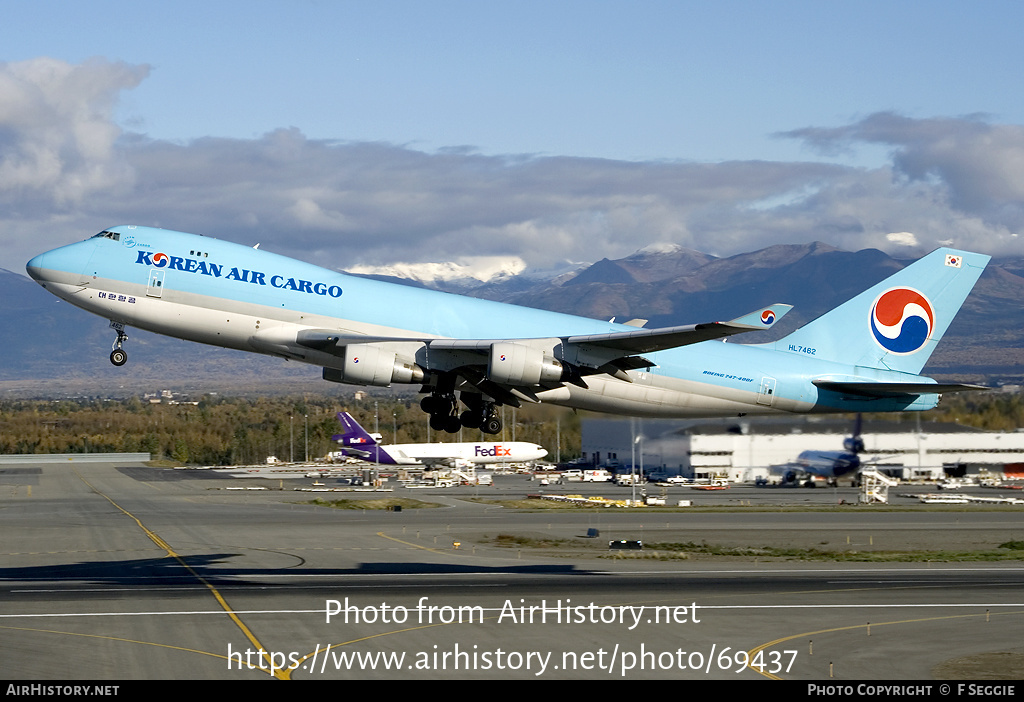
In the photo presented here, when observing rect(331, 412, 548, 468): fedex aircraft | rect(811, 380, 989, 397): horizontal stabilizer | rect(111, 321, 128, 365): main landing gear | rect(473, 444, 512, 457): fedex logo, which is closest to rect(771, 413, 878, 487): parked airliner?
rect(811, 380, 989, 397): horizontal stabilizer

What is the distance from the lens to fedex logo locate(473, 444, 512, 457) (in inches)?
5404

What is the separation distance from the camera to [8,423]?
192000 mm

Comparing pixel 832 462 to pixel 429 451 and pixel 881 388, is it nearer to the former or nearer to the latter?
pixel 881 388

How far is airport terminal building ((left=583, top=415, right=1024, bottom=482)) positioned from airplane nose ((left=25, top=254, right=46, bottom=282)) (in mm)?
27976

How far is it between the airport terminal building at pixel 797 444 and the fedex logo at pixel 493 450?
43.3m

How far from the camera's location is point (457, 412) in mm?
41406

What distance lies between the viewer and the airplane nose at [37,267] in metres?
37.4

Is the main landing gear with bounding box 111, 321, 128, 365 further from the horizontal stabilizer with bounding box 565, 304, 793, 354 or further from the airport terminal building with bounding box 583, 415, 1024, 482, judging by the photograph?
the airport terminal building with bounding box 583, 415, 1024, 482

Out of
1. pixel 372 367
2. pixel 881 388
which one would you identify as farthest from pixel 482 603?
pixel 881 388

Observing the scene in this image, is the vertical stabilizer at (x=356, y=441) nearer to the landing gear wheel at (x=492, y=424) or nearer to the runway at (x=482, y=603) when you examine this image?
the runway at (x=482, y=603)

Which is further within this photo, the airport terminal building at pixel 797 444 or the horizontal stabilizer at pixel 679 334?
the airport terminal building at pixel 797 444

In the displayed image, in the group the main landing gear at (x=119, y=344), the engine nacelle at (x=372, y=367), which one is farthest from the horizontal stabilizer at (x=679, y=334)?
the main landing gear at (x=119, y=344)

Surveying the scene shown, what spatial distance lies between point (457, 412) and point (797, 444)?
159 feet
